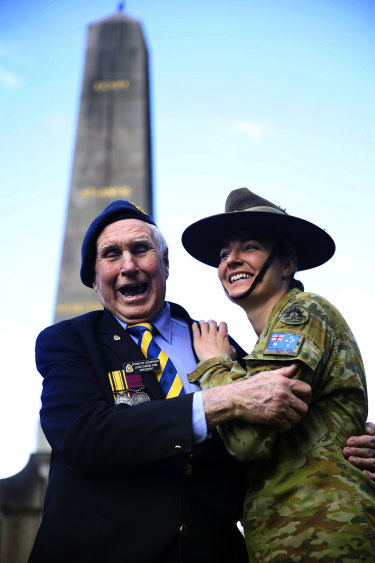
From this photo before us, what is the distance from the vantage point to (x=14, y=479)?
6.25m

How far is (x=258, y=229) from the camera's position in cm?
312

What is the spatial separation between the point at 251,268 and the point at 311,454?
1016 millimetres

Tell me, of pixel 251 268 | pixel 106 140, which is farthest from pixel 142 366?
pixel 106 140

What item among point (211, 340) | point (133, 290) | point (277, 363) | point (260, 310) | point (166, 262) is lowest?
point (277, 363)

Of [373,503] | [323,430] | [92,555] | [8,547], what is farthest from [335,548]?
[8,547]

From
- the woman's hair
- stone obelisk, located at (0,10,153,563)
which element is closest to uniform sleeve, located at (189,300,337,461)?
the woman's hair

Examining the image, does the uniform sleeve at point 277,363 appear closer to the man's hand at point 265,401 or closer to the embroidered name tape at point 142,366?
the man's hand at point 265,401

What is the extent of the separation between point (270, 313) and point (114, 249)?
96 centimetres

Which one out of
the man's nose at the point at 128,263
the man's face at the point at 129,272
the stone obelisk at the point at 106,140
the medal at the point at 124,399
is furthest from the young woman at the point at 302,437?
the stone obelisk at the point at 106,140

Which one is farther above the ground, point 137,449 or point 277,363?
point 277,363

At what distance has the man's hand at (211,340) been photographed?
285 centimetres

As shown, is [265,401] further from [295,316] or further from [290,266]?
[290,266]

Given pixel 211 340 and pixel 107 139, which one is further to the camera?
pixel 107 139

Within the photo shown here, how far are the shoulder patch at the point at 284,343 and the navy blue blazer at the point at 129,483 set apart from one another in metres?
0.40
